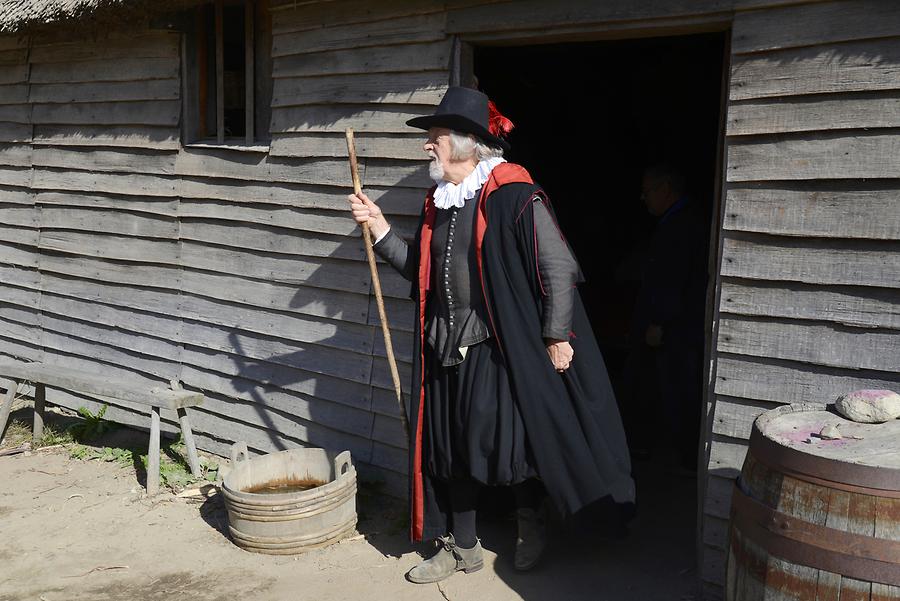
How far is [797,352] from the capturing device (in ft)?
11.7

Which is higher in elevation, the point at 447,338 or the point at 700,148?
the point at 700,148

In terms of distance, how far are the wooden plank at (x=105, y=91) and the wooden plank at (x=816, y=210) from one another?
3.82 meters

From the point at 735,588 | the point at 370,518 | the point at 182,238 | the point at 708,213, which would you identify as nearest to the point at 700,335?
the point at 708,213

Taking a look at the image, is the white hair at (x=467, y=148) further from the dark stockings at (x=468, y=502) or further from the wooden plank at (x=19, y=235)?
the wooden plank at (x=19, y=235)

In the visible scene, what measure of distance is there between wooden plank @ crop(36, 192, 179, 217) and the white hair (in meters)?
2.77

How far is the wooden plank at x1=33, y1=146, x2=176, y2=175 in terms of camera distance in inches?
243

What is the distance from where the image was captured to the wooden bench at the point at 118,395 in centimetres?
550

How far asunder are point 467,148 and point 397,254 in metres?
0.61

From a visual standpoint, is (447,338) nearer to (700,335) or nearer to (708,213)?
(700,335)

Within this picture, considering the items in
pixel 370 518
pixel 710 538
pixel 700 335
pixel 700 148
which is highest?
pixel 700 148

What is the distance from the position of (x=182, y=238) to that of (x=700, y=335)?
3.31 metres

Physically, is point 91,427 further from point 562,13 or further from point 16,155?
point 562,13

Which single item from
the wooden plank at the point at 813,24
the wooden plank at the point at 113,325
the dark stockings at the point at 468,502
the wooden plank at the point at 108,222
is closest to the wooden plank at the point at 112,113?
the wooden plank at the point at 108,222

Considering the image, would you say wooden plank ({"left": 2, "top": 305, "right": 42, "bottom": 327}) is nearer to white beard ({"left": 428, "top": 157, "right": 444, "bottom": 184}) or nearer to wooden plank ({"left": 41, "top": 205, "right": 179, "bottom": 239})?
wooden plank ({"left": 41, "top": 205, "right": 179, "bottom": 239})
